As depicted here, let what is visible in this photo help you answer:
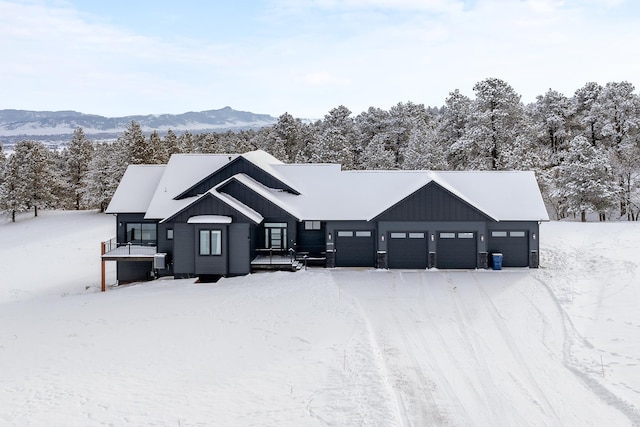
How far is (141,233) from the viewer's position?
96.0ft

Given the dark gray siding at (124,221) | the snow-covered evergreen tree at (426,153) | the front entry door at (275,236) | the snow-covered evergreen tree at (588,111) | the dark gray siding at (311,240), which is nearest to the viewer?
the front entry door at (275,236)

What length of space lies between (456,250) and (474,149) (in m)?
19.4

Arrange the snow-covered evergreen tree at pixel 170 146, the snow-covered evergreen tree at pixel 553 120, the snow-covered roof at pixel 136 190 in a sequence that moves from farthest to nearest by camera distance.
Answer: the snow-covered evergreen tree at pixel 170 146 < the snow-covered evergreen tree at pixel 553 120 < the snow-covered roof at pixel 136 190

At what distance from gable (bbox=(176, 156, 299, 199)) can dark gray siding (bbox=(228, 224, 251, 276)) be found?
13.3ft

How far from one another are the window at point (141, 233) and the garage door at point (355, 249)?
1103 cm

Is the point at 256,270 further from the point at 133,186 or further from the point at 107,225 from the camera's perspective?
the point at 107,225

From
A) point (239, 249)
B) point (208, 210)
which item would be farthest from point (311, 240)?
point (208, 210)

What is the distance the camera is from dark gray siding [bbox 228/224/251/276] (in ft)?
85.5

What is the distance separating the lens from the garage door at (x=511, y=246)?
90.3 ft

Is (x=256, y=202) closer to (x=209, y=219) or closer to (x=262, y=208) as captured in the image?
(x=262, y=208)

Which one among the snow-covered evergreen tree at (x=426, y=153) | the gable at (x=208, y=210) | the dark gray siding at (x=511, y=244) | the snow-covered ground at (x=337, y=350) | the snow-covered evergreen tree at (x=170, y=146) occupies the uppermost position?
the snow-covered evergreen tree at (x=170, y=146)

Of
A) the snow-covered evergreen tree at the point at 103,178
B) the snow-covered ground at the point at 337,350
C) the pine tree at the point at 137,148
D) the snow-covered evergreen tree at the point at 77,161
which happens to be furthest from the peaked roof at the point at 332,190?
the snow-covered evergreen tree at the point at 77,161

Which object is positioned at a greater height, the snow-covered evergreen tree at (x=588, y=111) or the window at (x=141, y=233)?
the snow-covered evergreen tree at (x=588, y=111)

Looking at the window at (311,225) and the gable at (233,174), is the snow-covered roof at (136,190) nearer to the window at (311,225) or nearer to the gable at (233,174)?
the gable at (233,174)
